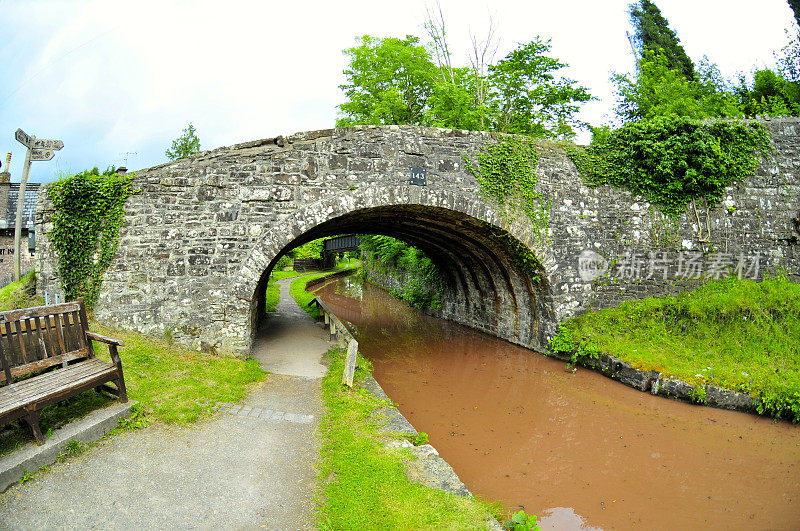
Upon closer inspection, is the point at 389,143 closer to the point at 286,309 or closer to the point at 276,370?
the point at 276,370

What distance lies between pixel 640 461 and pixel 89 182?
28.8 feet

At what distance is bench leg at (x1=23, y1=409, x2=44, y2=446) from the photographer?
373 cm

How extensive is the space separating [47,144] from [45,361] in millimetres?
5029

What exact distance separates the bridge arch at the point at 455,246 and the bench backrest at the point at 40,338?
2737 millimetres

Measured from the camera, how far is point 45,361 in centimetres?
437

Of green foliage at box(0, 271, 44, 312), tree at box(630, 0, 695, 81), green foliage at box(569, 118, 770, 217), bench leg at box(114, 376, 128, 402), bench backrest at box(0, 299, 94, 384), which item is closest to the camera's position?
bench backrest at box(0, 299, 94, 384)

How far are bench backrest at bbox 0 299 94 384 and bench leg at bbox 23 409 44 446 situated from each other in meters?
Answer: 0.57

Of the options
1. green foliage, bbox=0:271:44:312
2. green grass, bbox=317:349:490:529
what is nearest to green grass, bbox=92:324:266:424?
green foliage, bbox=0:271:44:312

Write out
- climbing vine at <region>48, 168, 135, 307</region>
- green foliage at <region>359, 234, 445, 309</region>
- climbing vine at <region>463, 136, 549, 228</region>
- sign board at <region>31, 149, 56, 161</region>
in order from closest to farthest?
climbing vine at <region>48, 168, 135, 307</region> → sign board at <region>31, 149, 56, 161</region> → climbing vine at <region>463, 136, 549, 228</region> → green foliage at <region>359, 234, 445, 309</region>

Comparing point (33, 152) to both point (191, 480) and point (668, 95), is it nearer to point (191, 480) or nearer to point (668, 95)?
point (191, 480)

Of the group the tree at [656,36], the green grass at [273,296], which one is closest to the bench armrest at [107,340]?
the green grass at [273,296]

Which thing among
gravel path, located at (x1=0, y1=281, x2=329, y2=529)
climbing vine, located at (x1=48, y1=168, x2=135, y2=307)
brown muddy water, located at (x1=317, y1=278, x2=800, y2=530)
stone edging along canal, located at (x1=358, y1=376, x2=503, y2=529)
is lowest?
brown muddy water, located at (x1=317, y1=278, x2=800, y2=530)

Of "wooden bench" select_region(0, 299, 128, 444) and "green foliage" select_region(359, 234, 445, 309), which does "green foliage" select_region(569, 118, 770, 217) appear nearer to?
"green foliage" select_region(359, 234, 445, 309)

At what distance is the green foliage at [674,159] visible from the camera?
9.11m
